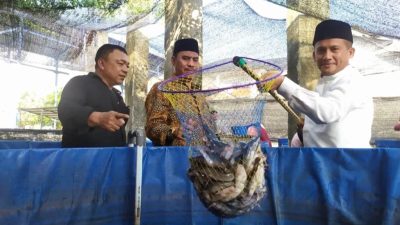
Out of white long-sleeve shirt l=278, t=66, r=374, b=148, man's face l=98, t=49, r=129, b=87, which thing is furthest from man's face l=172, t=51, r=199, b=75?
white long-sleeve shirt l=278, t=66, r=374, b=148

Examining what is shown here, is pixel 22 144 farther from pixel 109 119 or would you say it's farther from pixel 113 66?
pixel 109 119

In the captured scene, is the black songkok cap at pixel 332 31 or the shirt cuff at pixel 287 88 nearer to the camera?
the shirt cuff at pixel 287 88

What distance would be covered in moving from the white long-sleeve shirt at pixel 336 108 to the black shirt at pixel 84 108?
180 cm

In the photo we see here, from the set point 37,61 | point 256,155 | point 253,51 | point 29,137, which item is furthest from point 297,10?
point 37,61

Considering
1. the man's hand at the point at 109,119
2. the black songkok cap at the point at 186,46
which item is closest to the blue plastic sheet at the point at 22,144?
the man's hand at the point at 109,119

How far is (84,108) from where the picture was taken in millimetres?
3340

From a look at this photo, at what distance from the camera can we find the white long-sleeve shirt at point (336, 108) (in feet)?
7.32

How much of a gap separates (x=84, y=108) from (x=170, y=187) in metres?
1.06

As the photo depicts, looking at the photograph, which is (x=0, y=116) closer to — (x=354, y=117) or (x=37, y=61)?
(x=37, y=61)

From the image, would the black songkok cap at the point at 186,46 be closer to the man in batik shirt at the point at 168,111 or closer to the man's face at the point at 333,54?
the man in batik shirt at the point at 168,111

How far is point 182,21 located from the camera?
6301 millimetres

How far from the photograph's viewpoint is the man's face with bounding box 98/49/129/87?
3.93 m

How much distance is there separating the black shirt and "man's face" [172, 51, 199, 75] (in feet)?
2.52

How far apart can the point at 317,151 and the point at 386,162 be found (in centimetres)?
52
